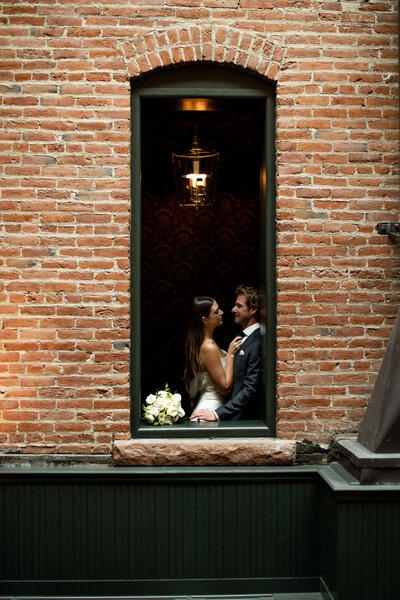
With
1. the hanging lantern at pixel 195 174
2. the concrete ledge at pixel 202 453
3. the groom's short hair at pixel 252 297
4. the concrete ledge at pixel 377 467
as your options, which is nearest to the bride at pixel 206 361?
the groom's short hair at pixel 252 297

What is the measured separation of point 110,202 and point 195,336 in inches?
60.4

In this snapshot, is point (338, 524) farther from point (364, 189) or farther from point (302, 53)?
point (302, 53)

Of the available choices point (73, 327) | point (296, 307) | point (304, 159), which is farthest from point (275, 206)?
point (73, 327)

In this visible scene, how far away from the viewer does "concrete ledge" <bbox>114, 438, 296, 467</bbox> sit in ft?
15.7

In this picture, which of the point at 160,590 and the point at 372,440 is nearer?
the point at 372,440

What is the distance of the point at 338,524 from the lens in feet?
14.0

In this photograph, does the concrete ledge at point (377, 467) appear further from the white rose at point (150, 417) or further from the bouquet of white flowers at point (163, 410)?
the white rose at point (150, 417)

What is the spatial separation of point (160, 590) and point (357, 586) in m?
1.40

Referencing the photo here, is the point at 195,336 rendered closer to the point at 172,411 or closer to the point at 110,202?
the point at 172,411

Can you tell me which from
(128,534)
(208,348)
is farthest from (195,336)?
(128,534)

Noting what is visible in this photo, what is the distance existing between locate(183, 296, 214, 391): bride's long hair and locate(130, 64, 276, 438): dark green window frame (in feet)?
2.82

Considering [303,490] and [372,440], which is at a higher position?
[372,440]

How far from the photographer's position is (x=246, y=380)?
525 centimetres

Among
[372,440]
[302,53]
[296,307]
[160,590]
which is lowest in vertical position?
[160,590]
